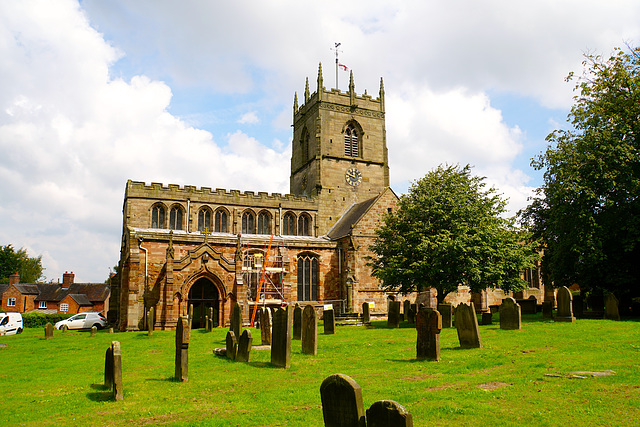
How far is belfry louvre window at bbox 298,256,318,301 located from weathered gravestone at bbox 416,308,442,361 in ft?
74.3

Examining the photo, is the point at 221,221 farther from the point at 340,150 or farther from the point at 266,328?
the point at 266,328

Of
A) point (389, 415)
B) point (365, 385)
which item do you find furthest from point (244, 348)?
Result: point (389, 415)

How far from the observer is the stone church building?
30328 millimetres

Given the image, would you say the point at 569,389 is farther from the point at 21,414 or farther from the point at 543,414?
the point at 21,414

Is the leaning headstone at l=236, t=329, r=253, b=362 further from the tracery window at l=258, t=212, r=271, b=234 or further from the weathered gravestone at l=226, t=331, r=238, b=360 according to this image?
the tracery window at l=258, t=212, r=271, b=234

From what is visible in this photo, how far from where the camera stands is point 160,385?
35.9 ft

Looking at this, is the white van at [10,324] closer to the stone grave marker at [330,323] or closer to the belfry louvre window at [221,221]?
the belfry louvre window at [221,221]

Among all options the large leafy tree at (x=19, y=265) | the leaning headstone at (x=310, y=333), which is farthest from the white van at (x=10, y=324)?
the large leafy tree at (x=19, y=265)

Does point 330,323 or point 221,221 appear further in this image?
point 221,221

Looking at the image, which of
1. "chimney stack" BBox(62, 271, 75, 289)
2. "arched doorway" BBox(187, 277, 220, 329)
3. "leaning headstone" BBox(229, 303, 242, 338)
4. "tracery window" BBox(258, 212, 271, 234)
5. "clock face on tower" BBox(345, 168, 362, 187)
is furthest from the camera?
"chimney stack" BBox(62, 271, 75, 289)

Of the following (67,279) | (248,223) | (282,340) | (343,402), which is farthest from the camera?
(67,279)

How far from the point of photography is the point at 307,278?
36.2 meters

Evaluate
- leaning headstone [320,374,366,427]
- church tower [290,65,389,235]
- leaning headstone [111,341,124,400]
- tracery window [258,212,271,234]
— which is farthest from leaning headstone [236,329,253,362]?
church tower [290,65,389,235]

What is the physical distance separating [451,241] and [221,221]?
2131cm
